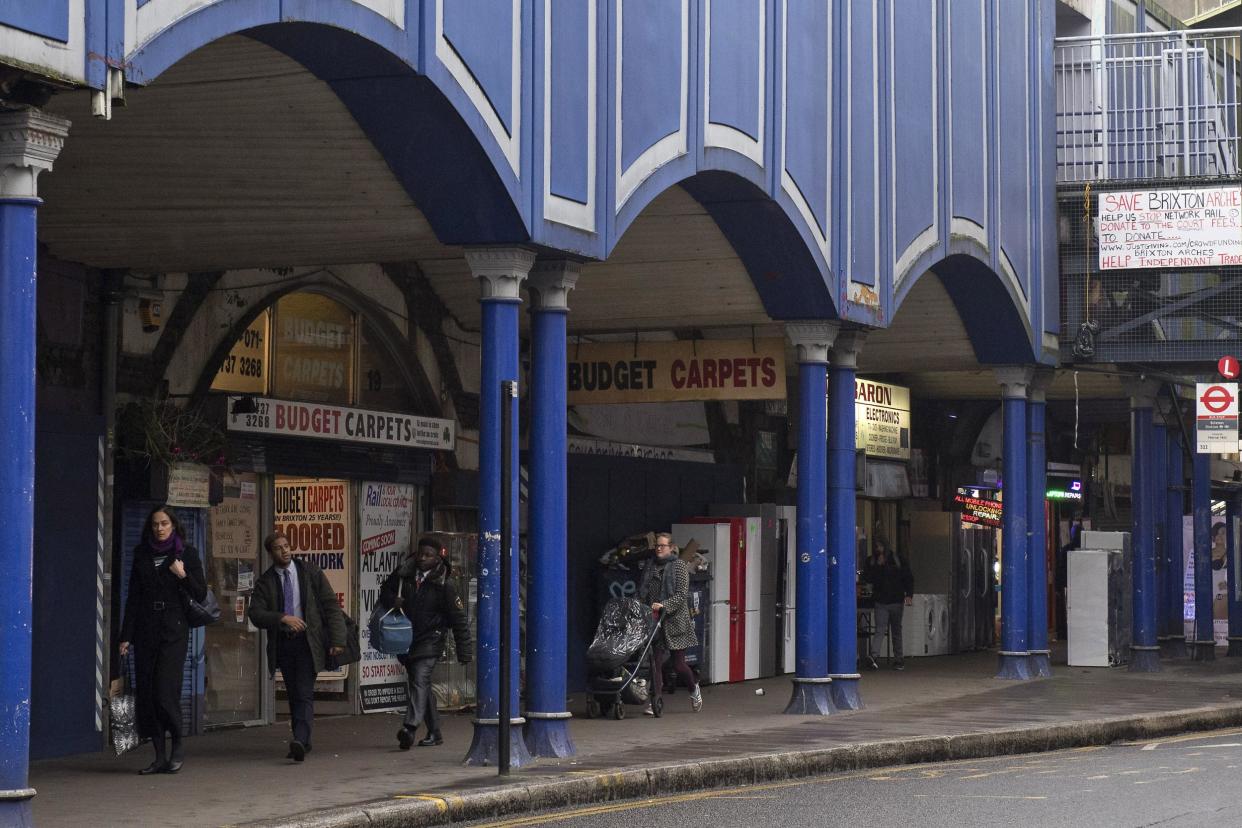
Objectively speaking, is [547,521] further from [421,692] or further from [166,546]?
[166,546]

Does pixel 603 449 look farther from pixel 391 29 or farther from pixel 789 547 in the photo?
pixel 391 29

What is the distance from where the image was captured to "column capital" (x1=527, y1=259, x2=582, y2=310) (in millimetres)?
14320

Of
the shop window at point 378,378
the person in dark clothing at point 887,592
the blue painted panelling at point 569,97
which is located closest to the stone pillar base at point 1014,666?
the person in dark clothing at point 887,592

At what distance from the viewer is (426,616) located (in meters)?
14.8

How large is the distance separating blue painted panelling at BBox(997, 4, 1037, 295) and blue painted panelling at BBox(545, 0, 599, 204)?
1018cm

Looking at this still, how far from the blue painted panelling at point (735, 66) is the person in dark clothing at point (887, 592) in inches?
430

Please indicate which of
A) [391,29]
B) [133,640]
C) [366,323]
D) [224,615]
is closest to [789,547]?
[366,323]

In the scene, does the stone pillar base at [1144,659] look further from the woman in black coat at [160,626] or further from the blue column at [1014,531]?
the woman in black coat at [160,626]

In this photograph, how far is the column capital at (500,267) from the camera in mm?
13703

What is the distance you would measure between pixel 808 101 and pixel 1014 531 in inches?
320

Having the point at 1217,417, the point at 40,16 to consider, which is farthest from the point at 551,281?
the point at 1217,417

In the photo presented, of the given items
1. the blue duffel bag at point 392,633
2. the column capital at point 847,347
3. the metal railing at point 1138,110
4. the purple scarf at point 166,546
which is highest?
the metal railing at point 1138,110

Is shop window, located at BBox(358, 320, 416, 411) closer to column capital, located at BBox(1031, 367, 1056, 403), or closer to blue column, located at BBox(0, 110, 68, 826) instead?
blue column, located at BBox(0, 110, 68, 826)

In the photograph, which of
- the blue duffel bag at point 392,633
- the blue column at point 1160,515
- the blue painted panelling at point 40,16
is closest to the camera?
the blue painted panelling at point 40,16
